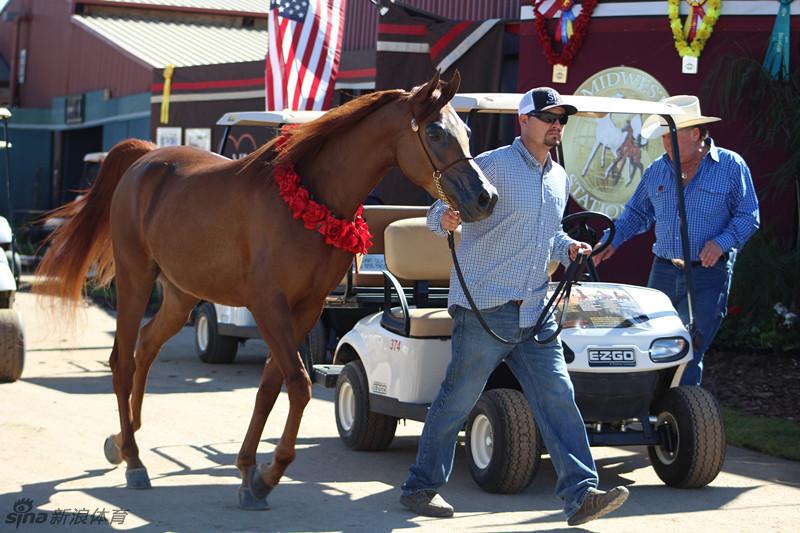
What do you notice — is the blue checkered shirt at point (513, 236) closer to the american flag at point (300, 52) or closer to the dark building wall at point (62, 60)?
the american flag at point (300, 52)

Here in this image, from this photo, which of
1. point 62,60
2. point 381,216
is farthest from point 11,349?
point 62,60

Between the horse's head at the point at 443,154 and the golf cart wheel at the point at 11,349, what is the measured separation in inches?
200

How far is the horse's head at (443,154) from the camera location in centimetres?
529

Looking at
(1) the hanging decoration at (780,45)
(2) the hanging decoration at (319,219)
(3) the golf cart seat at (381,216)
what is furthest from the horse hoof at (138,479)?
(1) the hanging decoration at (780,45)

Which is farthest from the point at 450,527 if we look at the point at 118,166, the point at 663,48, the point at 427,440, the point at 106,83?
the point at 106,83

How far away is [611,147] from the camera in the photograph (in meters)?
12.3

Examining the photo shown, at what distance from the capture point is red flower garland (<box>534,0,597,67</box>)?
12156 millimetres

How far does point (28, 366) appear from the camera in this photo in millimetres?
10875

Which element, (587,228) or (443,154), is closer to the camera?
(443,154)

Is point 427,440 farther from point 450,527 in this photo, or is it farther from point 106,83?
point 106,83

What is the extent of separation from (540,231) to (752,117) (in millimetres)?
6189

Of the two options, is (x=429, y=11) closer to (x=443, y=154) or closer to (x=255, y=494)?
(x=443, y=154)

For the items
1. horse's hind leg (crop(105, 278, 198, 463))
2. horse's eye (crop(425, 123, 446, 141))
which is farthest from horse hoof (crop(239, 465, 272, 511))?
horse's eye (crop(425, 123, 446, 141))

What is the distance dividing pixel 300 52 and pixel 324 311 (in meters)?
3.94
